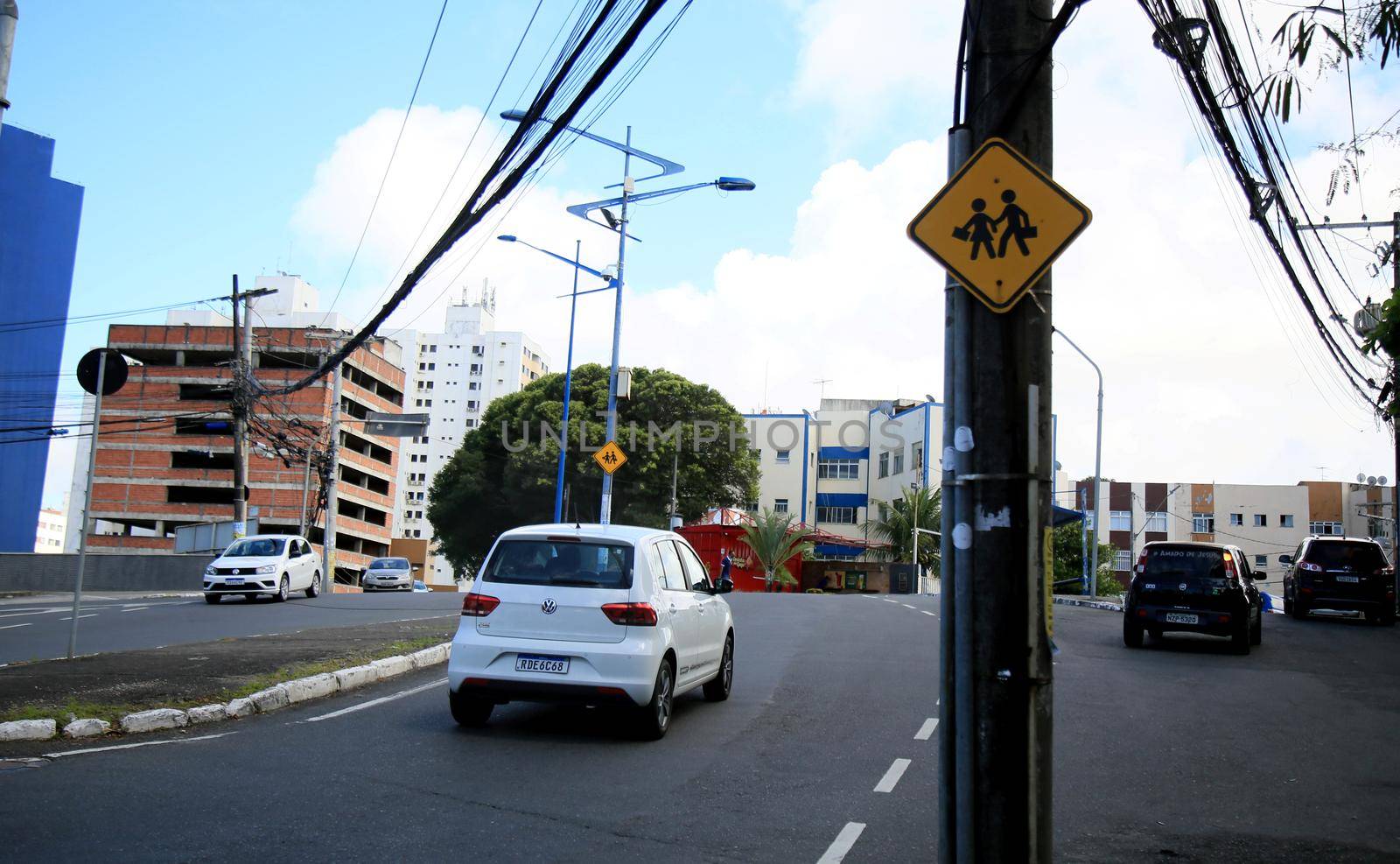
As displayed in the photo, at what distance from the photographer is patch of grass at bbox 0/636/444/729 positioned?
29.3 ft

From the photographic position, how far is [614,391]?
27.6 metres

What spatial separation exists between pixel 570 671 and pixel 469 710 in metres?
1.10

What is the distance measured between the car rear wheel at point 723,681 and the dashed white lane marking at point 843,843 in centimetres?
476

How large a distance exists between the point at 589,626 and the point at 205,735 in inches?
120

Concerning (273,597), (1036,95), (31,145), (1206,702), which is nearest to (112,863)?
(1036,95)

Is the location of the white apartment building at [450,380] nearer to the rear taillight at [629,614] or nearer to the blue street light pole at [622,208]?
the blue street light pole at [622,208]

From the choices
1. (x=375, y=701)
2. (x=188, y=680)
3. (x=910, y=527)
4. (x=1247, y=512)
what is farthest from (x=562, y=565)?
(x=1247, y=512)

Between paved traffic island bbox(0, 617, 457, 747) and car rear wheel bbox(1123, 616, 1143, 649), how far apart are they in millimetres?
10293

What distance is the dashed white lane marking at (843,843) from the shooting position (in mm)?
5973

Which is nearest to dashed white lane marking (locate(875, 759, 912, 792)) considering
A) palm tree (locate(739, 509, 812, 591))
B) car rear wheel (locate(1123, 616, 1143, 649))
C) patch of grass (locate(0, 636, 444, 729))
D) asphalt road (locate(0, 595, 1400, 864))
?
asphalt road (locate(0, 595, 1400, 864))

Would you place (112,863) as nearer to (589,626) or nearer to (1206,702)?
(589,626)

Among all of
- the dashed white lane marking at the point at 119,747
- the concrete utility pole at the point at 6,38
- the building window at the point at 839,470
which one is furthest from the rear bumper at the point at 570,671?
the building window at the point at 839,470

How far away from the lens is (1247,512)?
7419cm

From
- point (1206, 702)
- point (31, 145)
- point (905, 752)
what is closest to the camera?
point (905, 752)
